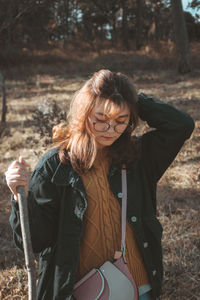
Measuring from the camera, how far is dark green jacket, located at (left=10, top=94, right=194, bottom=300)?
1724 millimetres

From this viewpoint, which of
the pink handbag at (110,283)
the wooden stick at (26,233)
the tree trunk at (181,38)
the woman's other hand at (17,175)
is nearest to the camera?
the wooden stick at (26,233)

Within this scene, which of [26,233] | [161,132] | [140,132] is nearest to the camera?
[26,233]

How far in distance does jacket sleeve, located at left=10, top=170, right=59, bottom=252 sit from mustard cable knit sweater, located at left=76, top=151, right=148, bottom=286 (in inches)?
7.0

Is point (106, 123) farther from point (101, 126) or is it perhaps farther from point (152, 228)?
point (152, 228)

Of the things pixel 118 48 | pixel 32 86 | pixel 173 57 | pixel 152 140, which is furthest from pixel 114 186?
pixel 118 48

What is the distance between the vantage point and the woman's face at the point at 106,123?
5.65 ft

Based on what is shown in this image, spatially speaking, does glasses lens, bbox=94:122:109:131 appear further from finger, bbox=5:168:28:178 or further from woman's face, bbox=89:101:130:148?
finger, bbox=5:168:28:178

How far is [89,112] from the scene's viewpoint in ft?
5.70

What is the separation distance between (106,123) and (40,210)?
0.56 metres

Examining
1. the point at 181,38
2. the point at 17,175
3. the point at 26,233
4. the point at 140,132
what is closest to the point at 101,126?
the point at 17,175

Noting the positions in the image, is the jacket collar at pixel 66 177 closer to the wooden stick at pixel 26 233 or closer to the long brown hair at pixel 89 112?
the long brown hair at pixel 89 112

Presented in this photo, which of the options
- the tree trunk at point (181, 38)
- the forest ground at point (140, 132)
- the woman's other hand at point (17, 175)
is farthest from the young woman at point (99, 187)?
the tree trunk at point (181, 38)

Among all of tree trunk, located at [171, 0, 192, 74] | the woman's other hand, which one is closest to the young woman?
the woman's other hand

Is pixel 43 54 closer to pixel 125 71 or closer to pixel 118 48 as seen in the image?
pixel 118 48
